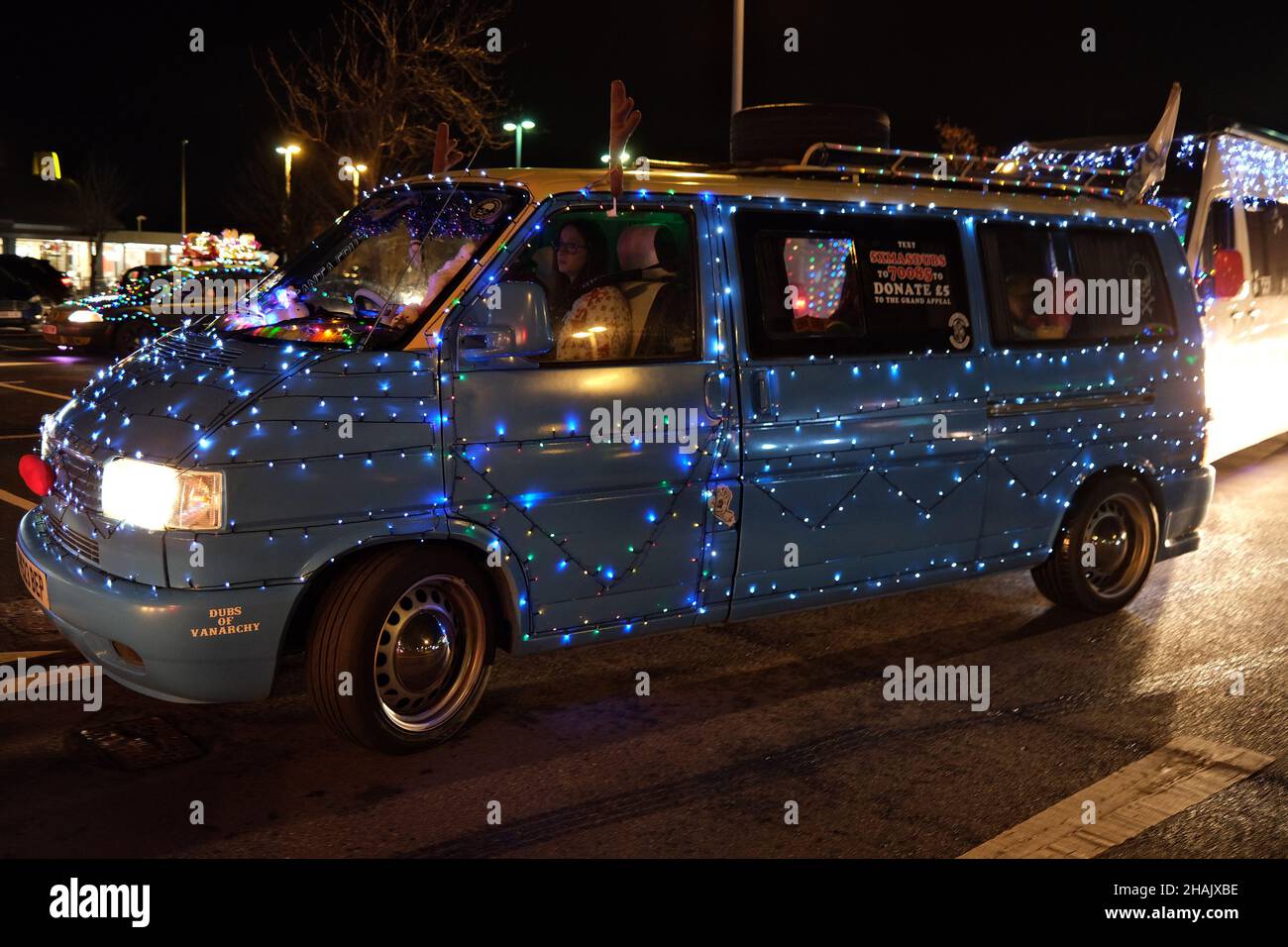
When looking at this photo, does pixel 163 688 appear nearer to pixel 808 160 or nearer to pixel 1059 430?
pixel 808 160

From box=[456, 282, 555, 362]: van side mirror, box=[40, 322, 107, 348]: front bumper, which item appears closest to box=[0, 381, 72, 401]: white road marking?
box=[40, 322, 107, 348]: front bumper

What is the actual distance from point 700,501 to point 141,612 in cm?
218

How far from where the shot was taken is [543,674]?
577 cm

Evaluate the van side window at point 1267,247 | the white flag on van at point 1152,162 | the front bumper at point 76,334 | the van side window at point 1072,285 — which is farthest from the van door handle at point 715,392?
the front bumper at point 76,334

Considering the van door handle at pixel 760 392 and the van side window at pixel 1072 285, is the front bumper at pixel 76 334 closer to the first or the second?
the van side window at pixel 1072 285

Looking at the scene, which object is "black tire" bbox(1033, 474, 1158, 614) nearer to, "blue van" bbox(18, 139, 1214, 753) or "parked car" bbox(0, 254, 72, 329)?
"blue van" bbox(18, 139, 1214, 753)

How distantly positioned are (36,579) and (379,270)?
1.78 metres

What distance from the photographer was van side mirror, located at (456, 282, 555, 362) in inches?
179

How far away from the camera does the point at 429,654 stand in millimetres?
4734

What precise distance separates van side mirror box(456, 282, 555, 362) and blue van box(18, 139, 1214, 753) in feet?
0.04

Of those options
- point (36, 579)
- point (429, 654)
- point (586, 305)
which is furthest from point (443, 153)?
point (36, 579)

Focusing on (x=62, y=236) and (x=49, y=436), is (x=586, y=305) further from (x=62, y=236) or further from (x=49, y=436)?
(x=62, y=236)

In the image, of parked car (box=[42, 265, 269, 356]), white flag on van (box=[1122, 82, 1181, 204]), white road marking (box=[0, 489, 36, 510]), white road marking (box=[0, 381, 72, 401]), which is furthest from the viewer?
parked car (box=[42, 265, 269, 356])
